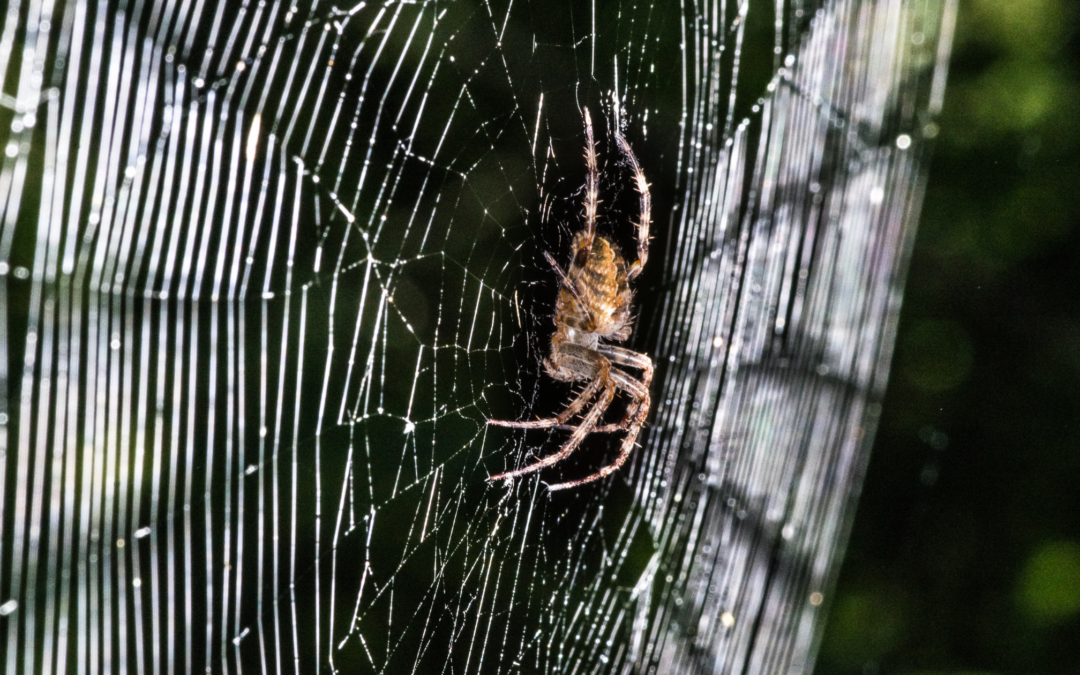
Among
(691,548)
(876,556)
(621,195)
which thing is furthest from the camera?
(876,556)

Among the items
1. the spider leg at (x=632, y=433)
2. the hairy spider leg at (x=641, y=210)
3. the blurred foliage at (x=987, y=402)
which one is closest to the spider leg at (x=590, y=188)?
the hairy spider leg at (x=641, y=210)

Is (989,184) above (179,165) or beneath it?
above

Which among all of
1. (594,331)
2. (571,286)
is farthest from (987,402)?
(571,286)

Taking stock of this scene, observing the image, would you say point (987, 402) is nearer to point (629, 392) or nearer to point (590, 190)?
point (629, 392)

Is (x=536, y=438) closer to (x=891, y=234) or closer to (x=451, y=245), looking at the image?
(x=451, y=245)

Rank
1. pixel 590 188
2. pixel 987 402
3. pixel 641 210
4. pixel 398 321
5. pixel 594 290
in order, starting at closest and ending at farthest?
pixel 590 188 < pixel 594 290 < pixel 641 210 < pixel 398 321 < pixel 987 402

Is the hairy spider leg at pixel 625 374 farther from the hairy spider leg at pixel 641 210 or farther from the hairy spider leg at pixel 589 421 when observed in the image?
the hairy spider leg at pixel 641 210

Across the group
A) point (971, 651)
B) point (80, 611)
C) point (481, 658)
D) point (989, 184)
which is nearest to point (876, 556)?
point (971, 651)
